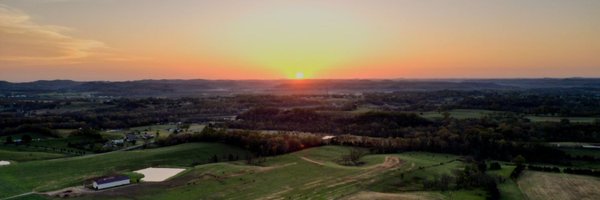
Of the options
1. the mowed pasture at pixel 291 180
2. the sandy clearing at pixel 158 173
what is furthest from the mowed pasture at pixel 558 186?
the sandy clearing at pixel 158 173

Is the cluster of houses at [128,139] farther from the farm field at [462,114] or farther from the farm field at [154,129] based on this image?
the farm field at [462,114]

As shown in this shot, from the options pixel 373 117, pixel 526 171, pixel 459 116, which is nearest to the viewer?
pixel 526 171

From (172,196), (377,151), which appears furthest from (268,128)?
(172,196)

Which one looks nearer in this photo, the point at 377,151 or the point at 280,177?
the point at 280,177

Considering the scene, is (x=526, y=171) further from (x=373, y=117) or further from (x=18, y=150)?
(x=18, y=150)

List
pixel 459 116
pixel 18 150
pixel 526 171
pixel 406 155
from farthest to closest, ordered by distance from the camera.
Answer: pixel 459 116
pixel 18 150
pixel 406 155
pixel 526 171

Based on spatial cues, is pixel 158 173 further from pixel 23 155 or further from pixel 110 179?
pixel 23 155
